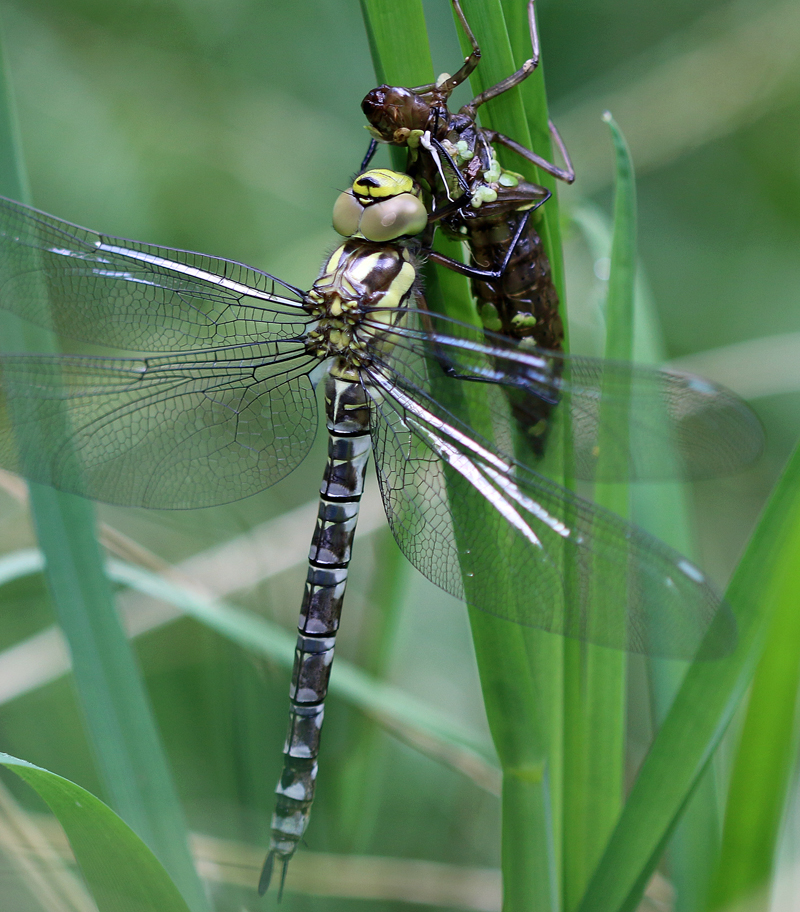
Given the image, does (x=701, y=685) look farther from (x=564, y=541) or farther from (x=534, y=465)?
(x=534, y=465)

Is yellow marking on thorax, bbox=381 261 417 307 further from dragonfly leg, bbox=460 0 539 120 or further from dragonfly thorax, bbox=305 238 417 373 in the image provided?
dragonfly leg, bbox=460 0 539 120

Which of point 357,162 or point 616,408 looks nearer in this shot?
point 616,408


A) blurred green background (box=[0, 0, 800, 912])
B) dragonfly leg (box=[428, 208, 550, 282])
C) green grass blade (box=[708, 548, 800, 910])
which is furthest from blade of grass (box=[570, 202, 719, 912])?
blurred green background (box=[0, 0, 800, 912])

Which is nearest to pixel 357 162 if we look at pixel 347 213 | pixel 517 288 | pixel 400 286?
pixel 347 213

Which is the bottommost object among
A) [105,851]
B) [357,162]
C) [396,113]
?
[105,851]

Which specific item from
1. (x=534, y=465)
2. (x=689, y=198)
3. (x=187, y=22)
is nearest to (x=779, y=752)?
(x=534, y=465)

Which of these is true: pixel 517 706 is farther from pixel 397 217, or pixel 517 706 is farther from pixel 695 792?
pixel 397 217

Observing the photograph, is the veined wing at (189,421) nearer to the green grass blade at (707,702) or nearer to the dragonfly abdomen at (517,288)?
the dragonfly abdomen at (517,288)
